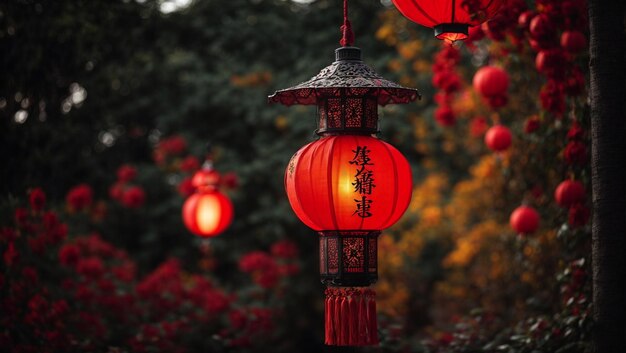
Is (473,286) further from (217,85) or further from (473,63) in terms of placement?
(217,85)

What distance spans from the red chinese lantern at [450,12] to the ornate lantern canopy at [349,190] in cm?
44

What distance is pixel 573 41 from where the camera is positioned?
237 inches

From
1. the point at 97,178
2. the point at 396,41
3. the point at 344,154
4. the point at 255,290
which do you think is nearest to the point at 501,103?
the point at 344,154

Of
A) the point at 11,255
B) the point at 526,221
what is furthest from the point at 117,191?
the point at 526,221

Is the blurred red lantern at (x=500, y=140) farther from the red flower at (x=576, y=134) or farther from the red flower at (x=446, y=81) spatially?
the red flower at (x=576, y=134)

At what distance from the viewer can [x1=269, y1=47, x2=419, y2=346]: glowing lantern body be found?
5.15 metres

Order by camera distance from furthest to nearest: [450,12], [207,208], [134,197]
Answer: [134,197]
[207,208]
[450,12]

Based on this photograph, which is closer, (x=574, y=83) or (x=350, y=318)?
(x=350, y=318)

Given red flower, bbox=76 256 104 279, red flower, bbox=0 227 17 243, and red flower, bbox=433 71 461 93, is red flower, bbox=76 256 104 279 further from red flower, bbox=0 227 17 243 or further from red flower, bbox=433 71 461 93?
red flower, bbox=433 71 461 93

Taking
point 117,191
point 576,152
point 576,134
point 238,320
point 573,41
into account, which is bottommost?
point 238,320

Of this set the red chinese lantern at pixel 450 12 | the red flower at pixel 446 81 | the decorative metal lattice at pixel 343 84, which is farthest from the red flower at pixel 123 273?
the red chinese lantern at pixel 450 12

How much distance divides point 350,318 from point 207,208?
4.78 m

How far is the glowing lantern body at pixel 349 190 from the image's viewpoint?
5148mm

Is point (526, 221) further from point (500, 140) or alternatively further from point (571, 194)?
point (571, 194)
